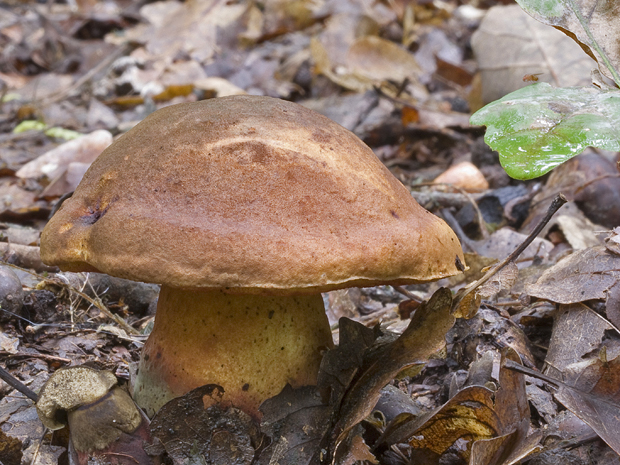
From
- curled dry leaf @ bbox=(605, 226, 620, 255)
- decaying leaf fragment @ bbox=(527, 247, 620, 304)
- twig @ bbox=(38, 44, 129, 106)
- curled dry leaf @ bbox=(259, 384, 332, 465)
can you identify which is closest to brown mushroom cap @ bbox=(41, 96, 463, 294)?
curled dry leaf @ bbox=(259, 384, 332, 465)

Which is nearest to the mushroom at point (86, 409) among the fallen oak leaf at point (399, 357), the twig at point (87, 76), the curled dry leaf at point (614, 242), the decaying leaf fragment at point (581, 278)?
the fallen oak leaf at point (399, 357)

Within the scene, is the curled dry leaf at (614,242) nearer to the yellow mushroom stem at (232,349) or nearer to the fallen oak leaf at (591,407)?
the fallen oak leaf at (591,407)

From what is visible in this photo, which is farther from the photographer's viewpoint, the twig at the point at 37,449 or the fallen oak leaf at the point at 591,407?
the twig at the point at 37,449

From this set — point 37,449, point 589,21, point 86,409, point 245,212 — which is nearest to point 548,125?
point 589,21

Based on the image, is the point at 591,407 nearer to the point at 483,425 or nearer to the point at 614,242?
the point at 483,425

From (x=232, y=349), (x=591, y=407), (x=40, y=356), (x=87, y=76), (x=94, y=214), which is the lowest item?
(x=87, y=76)

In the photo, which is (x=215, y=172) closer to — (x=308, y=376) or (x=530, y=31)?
(x=308, y=376)

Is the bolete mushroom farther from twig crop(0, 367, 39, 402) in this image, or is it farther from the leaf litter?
twig crop(0, 367, 39, 402)
